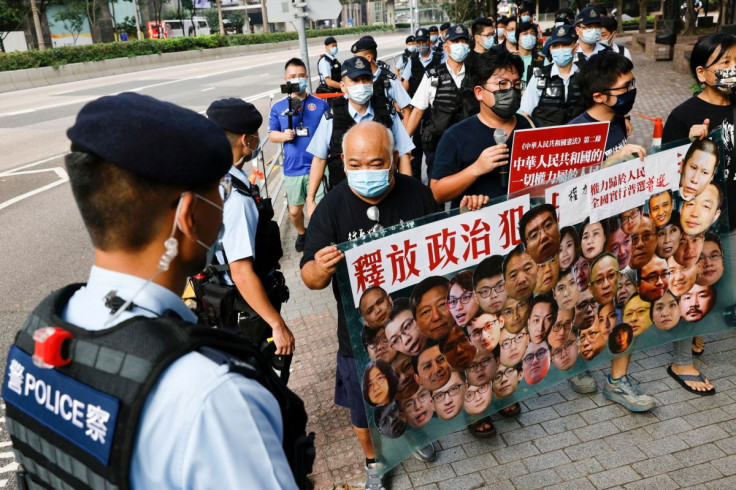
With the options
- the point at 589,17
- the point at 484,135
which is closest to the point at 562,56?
the point at 589,17

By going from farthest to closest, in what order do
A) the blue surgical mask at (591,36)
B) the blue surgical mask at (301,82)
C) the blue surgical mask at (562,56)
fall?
the blue surgical mask at (591,36) → the blue surgical mask at (301,82) → the blue surgical mask at (562,56)

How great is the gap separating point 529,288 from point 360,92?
10.0 ft

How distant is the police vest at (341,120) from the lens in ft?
18.7

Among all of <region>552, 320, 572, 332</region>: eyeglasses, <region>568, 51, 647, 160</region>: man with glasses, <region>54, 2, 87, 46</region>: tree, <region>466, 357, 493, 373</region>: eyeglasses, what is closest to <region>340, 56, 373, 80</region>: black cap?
<region>568, 51, 647, 160</region>: man with glasses

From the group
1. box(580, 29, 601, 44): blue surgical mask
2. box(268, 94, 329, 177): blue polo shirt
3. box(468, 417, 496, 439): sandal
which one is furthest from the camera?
box(580, 29, 601, 44): blue surgical mask

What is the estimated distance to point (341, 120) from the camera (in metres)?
5.76

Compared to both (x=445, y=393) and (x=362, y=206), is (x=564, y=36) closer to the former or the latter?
(x=362, y=206)

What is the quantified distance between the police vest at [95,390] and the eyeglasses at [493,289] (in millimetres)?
1813

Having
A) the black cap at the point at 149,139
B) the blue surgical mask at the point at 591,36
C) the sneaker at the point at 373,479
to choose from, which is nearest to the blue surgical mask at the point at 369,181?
the sneaker at the point at 373,479

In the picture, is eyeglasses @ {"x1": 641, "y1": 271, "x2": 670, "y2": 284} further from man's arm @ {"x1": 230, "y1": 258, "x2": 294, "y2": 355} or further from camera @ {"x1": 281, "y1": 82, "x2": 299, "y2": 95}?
camera @ {"x1": 281, "y1": 82, "x2": 299, "y2": 95}

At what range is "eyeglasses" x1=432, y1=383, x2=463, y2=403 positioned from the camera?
318cm

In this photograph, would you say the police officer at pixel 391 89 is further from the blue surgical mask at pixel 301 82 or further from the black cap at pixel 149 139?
the black cap at pixel 149 139

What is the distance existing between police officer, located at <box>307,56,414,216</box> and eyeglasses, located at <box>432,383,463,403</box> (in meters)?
2.68

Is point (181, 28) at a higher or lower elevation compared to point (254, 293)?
higher
